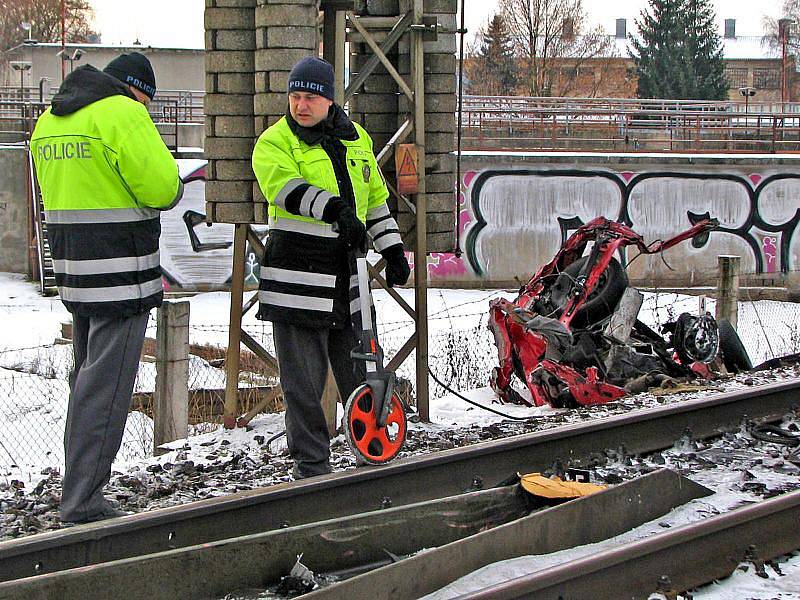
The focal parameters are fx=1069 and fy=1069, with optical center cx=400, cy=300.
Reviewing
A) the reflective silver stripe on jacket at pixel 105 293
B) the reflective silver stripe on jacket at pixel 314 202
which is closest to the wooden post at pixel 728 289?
the reflective silver stripe on jacket at pixel 314 202

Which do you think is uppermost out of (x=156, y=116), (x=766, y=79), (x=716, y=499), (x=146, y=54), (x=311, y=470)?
(x=766, y=79)

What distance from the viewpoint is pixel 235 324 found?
8.04m

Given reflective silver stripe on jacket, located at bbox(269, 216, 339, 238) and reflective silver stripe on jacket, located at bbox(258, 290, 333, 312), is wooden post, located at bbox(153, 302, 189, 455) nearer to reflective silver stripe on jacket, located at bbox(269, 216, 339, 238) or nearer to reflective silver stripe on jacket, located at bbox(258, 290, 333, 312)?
reflective silver stripe on jacket, located at bbox(258, 290, 333, 312)

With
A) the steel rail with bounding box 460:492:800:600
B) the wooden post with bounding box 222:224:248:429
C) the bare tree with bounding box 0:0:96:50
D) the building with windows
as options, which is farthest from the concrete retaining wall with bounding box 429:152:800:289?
the bare tree with bounding box 0:0:96:50

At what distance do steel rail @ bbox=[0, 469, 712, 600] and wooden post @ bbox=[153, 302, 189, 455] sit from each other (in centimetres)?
333

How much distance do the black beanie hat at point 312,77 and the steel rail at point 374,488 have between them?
6.72ft

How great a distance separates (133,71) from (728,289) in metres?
8.40

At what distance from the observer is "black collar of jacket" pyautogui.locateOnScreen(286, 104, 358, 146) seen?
569cm

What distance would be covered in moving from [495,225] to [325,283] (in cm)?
1943

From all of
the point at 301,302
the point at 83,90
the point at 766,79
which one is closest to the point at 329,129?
the point at 301,302

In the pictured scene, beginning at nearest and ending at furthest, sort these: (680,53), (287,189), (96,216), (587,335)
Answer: (96,216) < (287,189) < (587,335) < (680,53)

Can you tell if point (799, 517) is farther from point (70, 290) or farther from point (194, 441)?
point (194, 441)

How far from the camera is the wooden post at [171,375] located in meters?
7.81

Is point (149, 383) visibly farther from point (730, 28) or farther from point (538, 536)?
point (730, 28)
